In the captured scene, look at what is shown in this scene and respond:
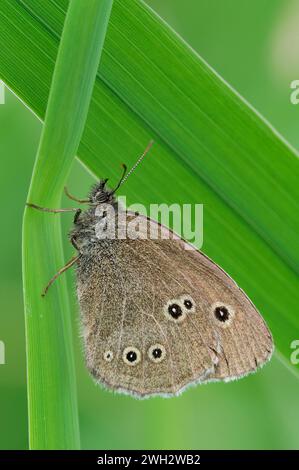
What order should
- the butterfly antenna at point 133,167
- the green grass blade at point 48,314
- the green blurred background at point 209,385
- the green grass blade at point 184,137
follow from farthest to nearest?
1. the green blurred background at point 209,385
2. the butterfly antenna at point 133,167
3. the green grass blade at point 184,137
4. the green grass blade at point 48,314

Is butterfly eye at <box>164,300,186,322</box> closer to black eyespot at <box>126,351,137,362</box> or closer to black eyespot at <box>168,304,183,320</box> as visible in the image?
black eyespot at <box>168,304,183,320</box>

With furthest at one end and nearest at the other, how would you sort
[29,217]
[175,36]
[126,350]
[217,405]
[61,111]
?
[217,405] → [126,350] → [175,36] → [29,217] → [61,111]

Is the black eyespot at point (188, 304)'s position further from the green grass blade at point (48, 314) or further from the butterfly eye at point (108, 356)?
the green grass blade at point (48, 314)

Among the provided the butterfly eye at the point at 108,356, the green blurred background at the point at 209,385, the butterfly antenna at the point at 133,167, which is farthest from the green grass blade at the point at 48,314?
the green blurred background at the point at 209,385

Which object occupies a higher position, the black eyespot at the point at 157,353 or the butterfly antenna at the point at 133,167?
the butterfly antenna at the point at 133,167
